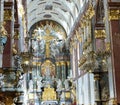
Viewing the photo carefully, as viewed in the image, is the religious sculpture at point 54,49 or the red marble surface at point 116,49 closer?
the red marble surface at point 116,49

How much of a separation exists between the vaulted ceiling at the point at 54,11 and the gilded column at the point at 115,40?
13.3 meters

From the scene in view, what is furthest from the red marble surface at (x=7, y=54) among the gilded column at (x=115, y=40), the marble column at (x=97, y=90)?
the marble column at (x=97, y=90)

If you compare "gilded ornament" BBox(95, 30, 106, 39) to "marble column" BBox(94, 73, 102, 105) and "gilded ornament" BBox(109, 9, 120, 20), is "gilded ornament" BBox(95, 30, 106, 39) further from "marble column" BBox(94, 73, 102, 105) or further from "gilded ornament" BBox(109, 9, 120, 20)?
"gilded ornament" BBox(109, 9, 120, 20)

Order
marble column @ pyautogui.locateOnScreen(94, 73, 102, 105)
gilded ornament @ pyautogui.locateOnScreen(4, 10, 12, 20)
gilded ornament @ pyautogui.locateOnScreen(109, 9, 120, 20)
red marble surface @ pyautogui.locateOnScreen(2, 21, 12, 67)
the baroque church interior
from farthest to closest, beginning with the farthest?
marble column @ pyautogui.locateOnScreen(94, 73, 102, 105)
gilded ornament @ pyautogui.locateOnScreen(109, 9, 120, 20)
the baroque church interior
gilded ornament @ pyautogui.locateOnScreen(4, 10, 12, 20)
red marble surface @ pyautogui.locateOnScreen(2, 21, 12, 67)

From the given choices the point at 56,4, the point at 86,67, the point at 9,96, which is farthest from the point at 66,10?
the point at 9,96

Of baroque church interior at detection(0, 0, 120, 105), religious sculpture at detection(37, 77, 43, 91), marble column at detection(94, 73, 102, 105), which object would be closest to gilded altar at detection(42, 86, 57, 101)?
baroque church interior at detection(0, 0, 120, 105)

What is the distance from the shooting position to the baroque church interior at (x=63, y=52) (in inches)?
534

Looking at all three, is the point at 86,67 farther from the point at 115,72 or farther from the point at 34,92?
the point at 34,92

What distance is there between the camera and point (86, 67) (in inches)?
688

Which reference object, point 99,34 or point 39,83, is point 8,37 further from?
point 39,83

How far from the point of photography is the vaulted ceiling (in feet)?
100

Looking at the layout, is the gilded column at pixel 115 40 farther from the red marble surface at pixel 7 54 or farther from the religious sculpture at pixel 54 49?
the religious sculpture at pixel 54 49

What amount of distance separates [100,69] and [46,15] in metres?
20.5

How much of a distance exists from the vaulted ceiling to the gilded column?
13.3m
